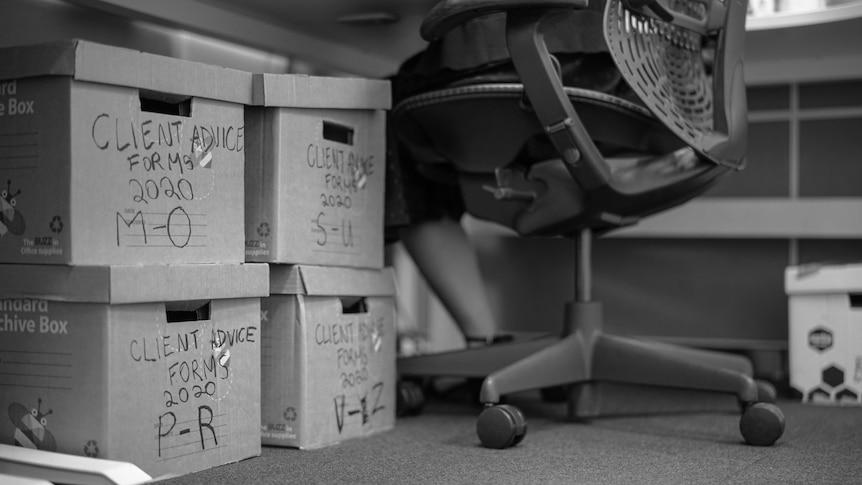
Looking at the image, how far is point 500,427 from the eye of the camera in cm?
134

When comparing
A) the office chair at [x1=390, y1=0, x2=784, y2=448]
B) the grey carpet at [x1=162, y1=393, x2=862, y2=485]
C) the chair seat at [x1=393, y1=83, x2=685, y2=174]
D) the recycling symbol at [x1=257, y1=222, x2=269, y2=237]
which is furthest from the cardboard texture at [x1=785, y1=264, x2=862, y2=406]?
the recycling symbol at [x1=257, y1=222, x2=269, y2=237]

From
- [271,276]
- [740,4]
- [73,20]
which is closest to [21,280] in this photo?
[271,276]

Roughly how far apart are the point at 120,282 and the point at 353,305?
0.51 m

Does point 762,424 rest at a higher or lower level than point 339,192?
lower

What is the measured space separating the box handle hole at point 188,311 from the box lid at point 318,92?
1.01 ft

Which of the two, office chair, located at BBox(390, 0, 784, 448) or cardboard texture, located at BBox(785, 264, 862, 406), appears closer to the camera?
office chair, located at BBox(390, 0, 784, 448)

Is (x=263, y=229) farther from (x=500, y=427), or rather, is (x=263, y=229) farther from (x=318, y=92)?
(x=500, y=427)

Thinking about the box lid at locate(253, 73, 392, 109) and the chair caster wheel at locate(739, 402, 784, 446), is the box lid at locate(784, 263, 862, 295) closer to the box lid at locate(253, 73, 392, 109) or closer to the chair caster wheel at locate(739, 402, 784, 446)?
the chair caster wheel at locate(739, 402, 784, 446)

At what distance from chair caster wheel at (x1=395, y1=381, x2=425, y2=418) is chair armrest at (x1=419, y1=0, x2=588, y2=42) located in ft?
2.24

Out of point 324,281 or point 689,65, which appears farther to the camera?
point 689,65

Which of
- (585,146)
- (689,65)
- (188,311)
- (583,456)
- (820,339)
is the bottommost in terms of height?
(583,456)

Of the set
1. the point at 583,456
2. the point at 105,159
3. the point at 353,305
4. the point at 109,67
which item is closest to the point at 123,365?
the point at 105,159

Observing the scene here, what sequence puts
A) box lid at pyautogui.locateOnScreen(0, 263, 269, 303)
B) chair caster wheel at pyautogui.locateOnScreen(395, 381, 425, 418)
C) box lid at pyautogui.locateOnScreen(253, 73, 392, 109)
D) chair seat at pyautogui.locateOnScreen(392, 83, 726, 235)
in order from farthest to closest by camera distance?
chair caster wheel at pyautogui.locateOnScreen(395, 381, 425, 418)
chair seat at pyautogui.locateOnScreen(392, 83, 726, 235)
box lid at pyautogui.locateOnScreen(253, 73, 392, 109)
box lid at pyautogui.locateOnScreen(0, 263, 269, 303)

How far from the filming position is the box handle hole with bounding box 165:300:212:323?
121cm
